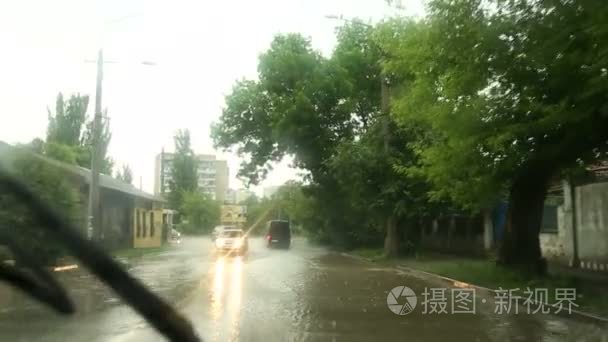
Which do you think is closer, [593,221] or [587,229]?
[593,221]

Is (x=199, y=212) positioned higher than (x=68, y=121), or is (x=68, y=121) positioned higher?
(x=68, y=121)

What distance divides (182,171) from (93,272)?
8664cm

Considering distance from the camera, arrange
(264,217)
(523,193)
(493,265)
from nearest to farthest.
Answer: (523,193) → (493,265) → (264,217)

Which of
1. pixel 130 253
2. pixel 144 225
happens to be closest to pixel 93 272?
pixel 130 253

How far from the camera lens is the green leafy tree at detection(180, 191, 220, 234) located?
84.8 metres

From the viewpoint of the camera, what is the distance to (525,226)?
1705 centimetres

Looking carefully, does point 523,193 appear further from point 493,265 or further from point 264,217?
point 264,217

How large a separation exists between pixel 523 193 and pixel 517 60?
541 centimetres

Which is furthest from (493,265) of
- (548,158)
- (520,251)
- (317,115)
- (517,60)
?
(317,115)

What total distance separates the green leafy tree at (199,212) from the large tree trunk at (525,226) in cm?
6943

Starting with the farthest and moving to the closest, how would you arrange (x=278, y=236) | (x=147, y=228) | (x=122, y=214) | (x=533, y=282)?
(x=278, y=236) < (x=147, y=228) < (x=122, y=214) < (x=533, y=282)

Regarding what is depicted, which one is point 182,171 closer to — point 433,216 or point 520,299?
point 433,216

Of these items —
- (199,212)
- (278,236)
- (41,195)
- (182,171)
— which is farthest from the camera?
(182,171)

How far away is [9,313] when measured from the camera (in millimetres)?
11625
